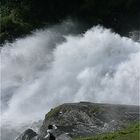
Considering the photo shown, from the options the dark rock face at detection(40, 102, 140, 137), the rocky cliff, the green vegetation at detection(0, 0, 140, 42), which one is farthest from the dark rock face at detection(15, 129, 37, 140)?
the green vegetation at detection(0, 0, 140, 42)

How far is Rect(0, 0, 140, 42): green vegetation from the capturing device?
4534cm

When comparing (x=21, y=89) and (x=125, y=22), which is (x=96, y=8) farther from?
(x=21, y=89)

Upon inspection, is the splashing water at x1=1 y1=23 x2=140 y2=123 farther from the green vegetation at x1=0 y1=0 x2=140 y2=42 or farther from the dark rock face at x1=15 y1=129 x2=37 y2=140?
the dark rock face at x1=15 y1=129 x2=37 y2=140

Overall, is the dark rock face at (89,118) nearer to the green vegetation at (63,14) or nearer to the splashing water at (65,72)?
the splashing water at (65,72)

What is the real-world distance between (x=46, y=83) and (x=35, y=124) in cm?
913

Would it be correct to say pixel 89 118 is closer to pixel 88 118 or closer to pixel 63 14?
pixel 88 118

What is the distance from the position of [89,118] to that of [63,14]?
27.9m

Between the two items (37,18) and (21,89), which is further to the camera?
(37,18)

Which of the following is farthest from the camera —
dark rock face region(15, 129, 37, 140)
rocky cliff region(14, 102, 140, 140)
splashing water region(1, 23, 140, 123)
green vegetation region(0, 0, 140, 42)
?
green vegetation region(0, 0, 140, 42)

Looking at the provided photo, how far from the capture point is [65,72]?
3459cm

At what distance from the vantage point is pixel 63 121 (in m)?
21.5

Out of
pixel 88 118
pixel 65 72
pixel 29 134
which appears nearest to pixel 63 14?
pixel 65 72

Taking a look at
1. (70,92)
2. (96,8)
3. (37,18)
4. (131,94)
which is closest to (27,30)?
(37,18)

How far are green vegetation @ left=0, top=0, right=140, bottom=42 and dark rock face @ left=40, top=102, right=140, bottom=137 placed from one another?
23.6m
